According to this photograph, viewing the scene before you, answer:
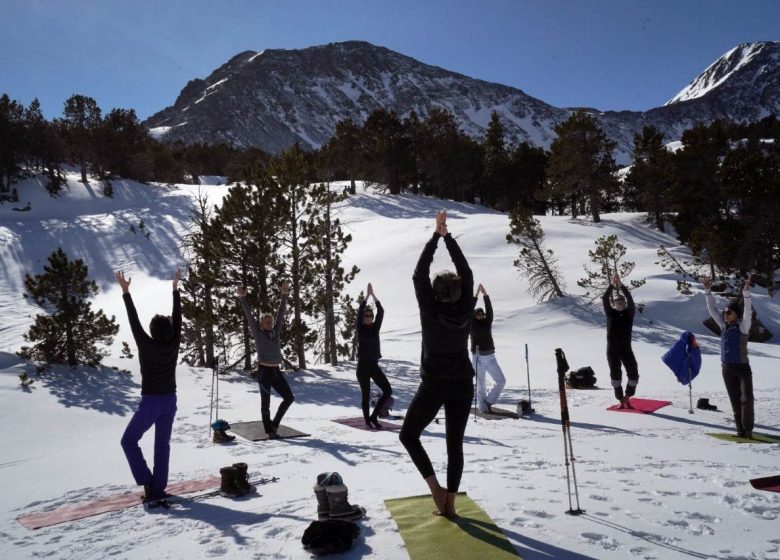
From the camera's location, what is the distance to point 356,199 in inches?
2010

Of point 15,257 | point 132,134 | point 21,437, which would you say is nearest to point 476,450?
point 21,437

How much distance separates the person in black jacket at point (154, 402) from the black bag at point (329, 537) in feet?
7.34

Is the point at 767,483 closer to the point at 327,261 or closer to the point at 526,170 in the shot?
the point at 327,261

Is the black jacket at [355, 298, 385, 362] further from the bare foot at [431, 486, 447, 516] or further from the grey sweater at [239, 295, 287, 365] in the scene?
the bare foot at [431, 486, 447, 516]

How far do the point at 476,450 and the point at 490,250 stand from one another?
2744 centimetres

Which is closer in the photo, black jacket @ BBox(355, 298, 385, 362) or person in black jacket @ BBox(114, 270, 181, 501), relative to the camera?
person in black jacket @ BBox(114, 270, 181, 501)

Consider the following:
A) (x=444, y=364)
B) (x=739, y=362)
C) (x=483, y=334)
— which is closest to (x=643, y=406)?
(x=739, y=362)

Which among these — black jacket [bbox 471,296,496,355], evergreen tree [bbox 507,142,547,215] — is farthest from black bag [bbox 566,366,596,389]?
evergreen tree [bbox 507,142,547,215]

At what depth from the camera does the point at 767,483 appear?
15.4 feet

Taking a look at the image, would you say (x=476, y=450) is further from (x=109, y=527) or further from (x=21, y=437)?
(x=21, y=437)

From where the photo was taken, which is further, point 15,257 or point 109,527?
point 15,257

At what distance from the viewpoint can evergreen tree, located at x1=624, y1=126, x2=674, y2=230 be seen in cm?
3759

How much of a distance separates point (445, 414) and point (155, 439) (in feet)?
10.1

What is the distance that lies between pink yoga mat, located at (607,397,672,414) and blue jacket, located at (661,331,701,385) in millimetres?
642
